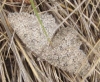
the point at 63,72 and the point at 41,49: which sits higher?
the point at 41,49

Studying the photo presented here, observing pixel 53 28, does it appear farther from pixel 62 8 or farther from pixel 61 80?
pixel 61 80

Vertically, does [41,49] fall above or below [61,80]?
above

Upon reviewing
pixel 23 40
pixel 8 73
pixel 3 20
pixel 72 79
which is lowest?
pixel 72 79

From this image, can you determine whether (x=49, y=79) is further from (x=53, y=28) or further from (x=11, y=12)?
(x=11, y=12)

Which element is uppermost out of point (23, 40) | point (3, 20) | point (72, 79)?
point (3, 20)

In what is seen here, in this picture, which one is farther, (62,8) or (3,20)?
(62,8)

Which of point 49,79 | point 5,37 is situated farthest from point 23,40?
point 49,79
